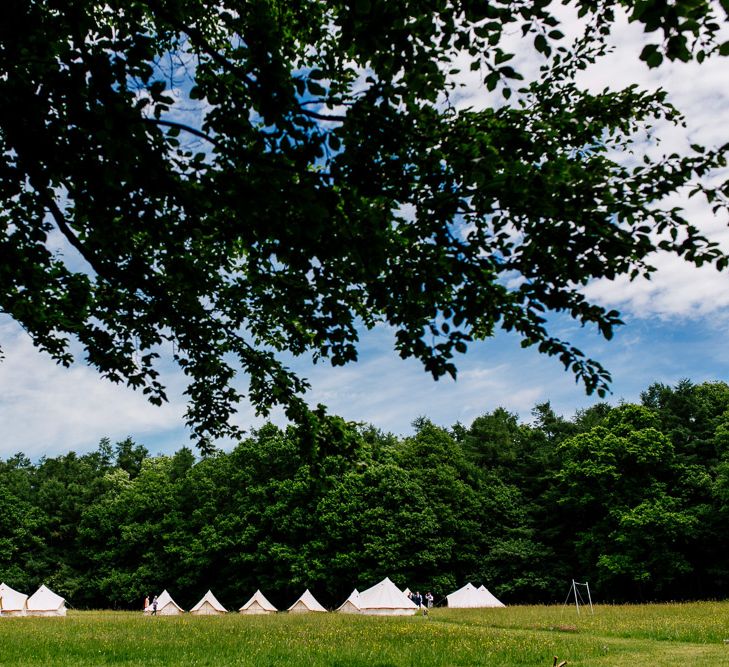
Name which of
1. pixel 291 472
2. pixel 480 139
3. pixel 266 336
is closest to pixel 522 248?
pixel 480 139

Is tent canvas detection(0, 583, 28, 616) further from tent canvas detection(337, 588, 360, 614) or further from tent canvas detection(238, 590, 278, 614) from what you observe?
tent canvas detection(337, 588, 360, 614)

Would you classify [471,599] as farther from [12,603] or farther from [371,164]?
[371,164]

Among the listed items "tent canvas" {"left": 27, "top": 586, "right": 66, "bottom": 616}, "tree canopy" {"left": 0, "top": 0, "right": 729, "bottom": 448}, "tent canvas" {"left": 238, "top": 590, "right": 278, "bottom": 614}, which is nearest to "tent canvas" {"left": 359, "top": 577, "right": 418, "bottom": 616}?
"tent canvas" {"left": 238, "top": 590, "right": 278, "bottom": 614}

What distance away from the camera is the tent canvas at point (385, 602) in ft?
116

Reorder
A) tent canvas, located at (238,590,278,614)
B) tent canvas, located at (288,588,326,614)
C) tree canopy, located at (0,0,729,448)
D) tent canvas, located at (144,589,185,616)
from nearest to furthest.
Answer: tree canopy, located at (0,0,729,448)
tent canvas, located at (288,588,326,614)
tent canvas, located at (238,590,278,614)
tent canvas, located at (144,589,185,616)

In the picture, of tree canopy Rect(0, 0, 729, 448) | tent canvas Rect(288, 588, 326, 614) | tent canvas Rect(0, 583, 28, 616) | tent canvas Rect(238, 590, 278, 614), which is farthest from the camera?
tent canvas Rect(238, 590, 278, 614)

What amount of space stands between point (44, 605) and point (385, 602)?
80.7 feet

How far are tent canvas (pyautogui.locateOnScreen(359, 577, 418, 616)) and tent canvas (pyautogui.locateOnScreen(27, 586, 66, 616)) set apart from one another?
22166mm

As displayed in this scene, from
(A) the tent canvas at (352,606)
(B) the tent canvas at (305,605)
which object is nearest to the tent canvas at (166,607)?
(B) the tent canvas at (305,605)

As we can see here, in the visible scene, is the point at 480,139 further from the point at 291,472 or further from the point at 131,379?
the point at 291,472

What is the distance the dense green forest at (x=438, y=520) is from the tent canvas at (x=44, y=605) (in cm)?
1336

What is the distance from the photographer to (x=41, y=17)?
6.52m

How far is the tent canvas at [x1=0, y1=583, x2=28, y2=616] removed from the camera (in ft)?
131

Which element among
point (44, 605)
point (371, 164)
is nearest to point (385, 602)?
point (44, 605)
